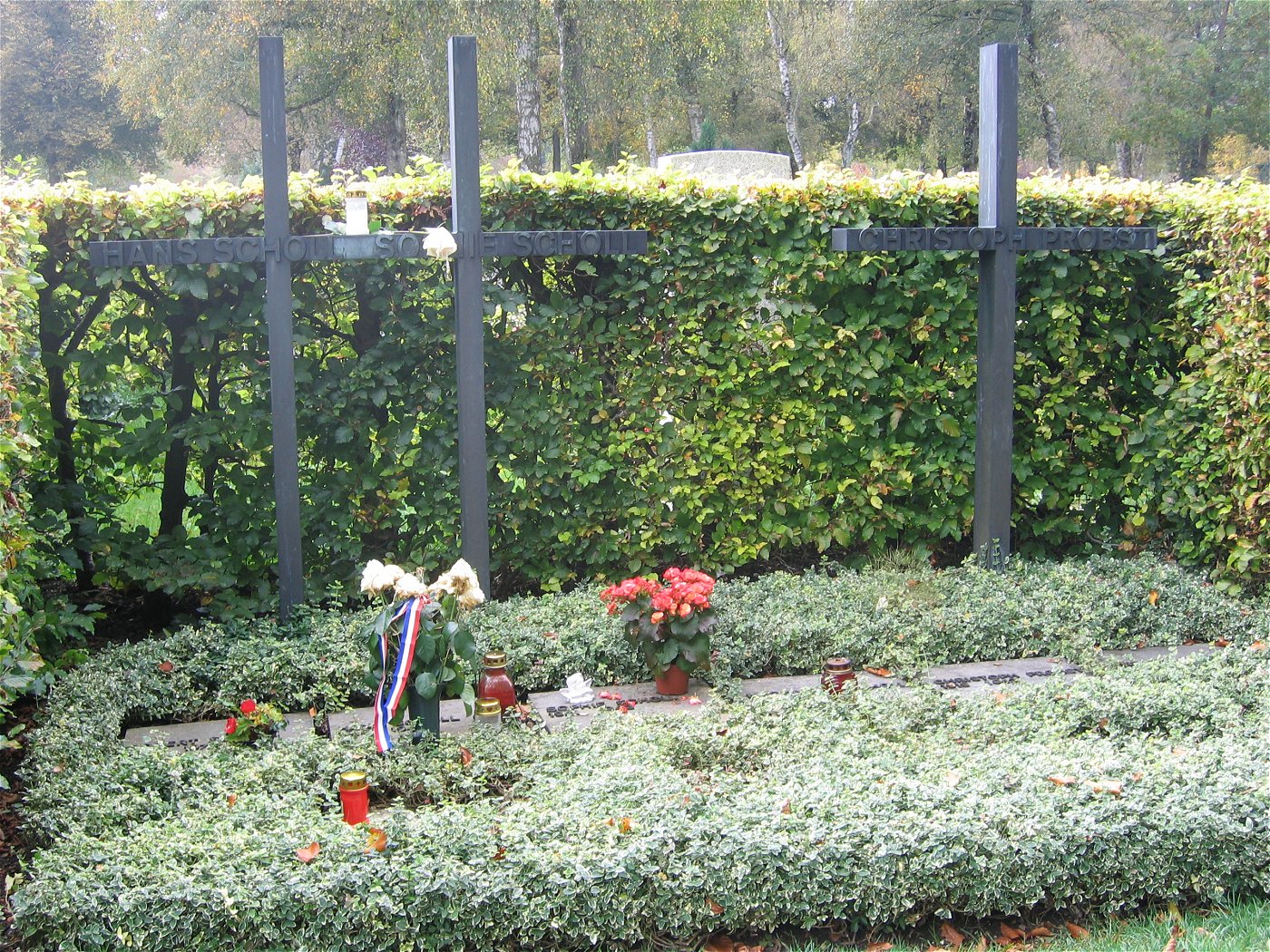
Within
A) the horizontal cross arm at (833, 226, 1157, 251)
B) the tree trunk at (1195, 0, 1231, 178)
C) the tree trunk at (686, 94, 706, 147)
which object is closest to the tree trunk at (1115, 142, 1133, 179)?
the tree trunk at (1195, 0, 1231, 178)

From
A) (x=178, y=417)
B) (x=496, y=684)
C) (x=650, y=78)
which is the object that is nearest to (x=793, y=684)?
(x=496, y=684)

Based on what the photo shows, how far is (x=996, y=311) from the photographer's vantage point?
5.54 metres

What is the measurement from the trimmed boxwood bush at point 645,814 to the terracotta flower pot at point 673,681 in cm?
42

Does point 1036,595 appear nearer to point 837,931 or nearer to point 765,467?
point 765,467

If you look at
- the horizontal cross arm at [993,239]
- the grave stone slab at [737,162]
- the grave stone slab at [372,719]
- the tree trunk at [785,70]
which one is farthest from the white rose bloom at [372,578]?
the tree trunk at [785,70]

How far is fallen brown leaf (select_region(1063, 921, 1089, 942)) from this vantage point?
9.43ft

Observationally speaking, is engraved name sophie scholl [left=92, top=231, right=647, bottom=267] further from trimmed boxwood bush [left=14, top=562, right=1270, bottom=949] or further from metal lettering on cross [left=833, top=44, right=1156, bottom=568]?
trimmed boxwood bush [left=14, top=562, right=1270, bottom=949]

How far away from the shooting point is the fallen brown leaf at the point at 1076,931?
2.88m

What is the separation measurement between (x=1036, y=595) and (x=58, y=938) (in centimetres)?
422

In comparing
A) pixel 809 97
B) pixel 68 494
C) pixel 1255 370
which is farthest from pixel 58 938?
pixel 809 97

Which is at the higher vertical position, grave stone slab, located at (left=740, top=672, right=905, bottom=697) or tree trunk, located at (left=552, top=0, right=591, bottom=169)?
tree trunk, located at (left=552, top=0, right=591, bottom=169)

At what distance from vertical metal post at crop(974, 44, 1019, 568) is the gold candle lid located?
3.68 metres

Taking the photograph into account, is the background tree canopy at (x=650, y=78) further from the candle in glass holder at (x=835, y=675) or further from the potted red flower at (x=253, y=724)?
the potted red flower at (x=253, y=724)

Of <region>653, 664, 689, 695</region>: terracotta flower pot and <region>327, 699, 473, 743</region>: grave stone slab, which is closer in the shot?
<region>327, 699, 473, 743</region>: grave stone slab
